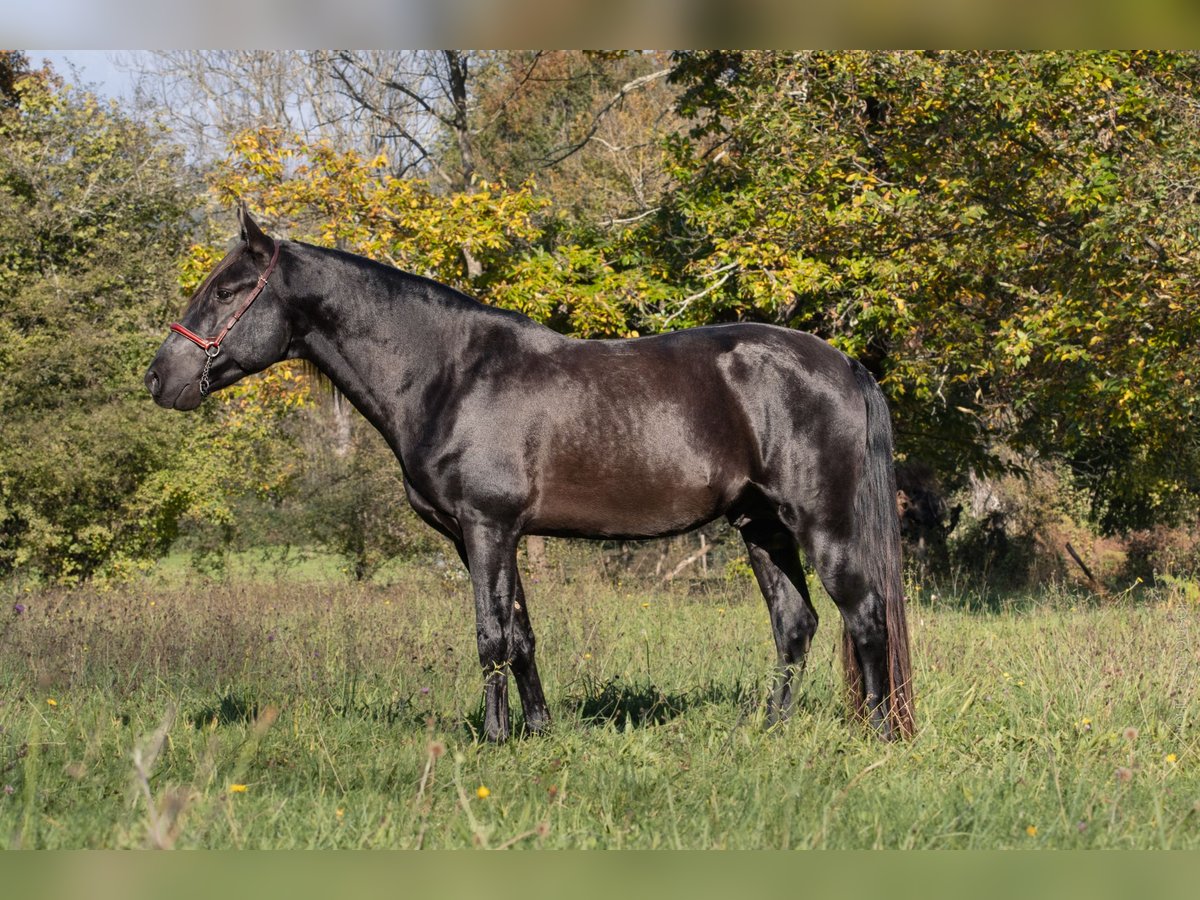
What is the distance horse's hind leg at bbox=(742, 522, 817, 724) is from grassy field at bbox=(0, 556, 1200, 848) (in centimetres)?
23

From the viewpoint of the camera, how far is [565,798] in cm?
386

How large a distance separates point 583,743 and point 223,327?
8.07 ft

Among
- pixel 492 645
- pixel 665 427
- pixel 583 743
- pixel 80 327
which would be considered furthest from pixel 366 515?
pixel 583 743

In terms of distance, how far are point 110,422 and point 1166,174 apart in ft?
35.8

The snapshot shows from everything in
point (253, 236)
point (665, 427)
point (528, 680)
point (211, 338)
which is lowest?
point (528, 680)

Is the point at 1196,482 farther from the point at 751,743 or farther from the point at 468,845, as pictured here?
the point at 468,845

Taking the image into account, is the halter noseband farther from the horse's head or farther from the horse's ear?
the horse's ear

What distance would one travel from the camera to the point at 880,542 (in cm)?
520

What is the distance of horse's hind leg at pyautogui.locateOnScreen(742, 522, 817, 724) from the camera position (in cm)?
554

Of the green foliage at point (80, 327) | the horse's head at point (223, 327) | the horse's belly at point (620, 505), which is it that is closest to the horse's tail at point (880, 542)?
the horse's belly at point (620, 505)

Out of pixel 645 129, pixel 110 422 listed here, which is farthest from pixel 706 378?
pixel 645 129

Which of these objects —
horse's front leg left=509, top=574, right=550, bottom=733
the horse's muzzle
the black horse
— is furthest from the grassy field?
the horse's muzzle

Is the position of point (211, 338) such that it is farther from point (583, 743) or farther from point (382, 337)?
point (583, 743)

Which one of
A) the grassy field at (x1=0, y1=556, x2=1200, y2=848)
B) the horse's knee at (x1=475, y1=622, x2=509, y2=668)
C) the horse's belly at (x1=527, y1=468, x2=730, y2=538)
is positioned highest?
the horse's belly at (x1=527, y1=468, x2=730, y2=538)
